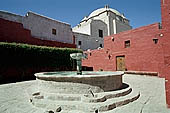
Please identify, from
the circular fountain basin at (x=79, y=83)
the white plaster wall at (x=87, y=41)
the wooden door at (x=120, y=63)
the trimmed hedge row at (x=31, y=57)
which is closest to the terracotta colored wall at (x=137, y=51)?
the wooden door at (x=120, y=63)

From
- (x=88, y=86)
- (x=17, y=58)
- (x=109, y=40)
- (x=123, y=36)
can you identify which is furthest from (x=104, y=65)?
(x=88, y=86)

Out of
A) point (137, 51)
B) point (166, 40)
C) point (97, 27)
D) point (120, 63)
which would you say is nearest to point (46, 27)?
point (120, 63)

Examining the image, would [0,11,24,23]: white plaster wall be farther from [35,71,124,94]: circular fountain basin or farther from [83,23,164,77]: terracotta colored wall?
[35,71,124,94]: circular fountain basin

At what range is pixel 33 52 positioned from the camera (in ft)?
34.9

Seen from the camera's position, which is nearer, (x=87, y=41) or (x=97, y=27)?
(x=87, y=41)

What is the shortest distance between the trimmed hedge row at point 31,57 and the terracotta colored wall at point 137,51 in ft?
15.2

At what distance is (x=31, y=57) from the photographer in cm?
1060

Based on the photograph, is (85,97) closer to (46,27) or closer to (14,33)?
(14,33)

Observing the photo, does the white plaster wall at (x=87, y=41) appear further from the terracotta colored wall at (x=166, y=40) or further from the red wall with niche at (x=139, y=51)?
the terracotta colored wall at (x=166, y=40)

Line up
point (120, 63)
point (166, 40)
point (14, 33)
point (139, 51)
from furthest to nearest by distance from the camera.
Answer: point (120, 63)
point (14, 33)
point (139, 51)
point (166, 40)

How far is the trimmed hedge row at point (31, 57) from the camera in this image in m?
9.16

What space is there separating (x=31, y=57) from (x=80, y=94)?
8.31 m

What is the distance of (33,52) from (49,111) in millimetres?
8747

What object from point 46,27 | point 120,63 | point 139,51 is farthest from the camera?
point 46,27
